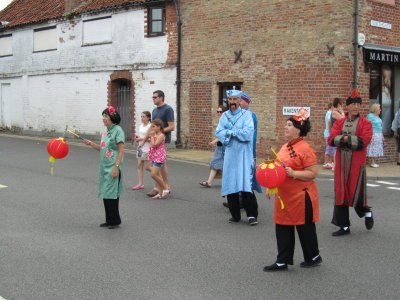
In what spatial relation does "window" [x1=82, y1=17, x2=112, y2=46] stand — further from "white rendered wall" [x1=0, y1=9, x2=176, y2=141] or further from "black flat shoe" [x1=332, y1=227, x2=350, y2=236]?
"black flat shoe" [x1=332, y1=227, x2=350, y2=236]

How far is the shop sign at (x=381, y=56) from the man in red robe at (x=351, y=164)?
7.93 meters

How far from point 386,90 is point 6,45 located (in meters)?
18.6

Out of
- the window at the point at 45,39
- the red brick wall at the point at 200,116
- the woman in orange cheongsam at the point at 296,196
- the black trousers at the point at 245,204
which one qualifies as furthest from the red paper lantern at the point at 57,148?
the window at the point at 45,39

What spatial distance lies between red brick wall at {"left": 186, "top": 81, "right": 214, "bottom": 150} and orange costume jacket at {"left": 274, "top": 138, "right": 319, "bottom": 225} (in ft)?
40.0

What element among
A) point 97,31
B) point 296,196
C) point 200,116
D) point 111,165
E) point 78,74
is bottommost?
point 296,196

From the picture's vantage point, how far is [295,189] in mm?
5414

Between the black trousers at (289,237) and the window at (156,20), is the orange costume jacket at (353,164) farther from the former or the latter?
the window at (156,20)

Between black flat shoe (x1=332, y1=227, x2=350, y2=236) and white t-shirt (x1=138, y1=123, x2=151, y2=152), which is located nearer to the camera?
black flat shoe (x1=332, y1=227, x2=350, y2=236)

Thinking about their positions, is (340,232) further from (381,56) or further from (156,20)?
(156,20)

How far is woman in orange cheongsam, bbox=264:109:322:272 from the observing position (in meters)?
5.36

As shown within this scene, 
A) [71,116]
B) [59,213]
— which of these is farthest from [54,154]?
[71,116]

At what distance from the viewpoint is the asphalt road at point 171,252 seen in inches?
195

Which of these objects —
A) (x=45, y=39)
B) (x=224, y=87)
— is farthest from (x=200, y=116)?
(x=45, y=39)

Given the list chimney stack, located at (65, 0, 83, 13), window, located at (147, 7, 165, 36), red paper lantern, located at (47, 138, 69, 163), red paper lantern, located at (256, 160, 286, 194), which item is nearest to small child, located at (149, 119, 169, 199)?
red paper lantern, located at (47, 138, 69, 163)
